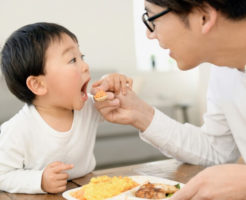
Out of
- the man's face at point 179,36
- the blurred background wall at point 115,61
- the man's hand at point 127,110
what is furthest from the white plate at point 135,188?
the blurred background wall at point 115,61

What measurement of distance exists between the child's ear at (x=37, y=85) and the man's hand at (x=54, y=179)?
1.10 feet

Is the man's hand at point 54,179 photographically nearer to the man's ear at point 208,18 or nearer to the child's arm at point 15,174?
the child's arm at point 15,174

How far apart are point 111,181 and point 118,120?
387mm

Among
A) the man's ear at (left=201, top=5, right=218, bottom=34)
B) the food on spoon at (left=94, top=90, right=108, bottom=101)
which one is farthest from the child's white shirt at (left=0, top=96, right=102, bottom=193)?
the man's ear at (left=201, top=5, right=218, bottom=34)

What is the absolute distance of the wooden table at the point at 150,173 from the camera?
3.24ft

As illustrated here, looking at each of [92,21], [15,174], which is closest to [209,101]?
[15,174]

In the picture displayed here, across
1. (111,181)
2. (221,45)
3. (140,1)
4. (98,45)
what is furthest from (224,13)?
(140,1)

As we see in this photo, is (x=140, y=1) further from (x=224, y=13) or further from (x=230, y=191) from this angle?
(x=230, y=191)

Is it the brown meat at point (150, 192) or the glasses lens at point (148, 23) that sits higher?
the glasses lens at point (148, 23)

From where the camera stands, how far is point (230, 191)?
0.73 m

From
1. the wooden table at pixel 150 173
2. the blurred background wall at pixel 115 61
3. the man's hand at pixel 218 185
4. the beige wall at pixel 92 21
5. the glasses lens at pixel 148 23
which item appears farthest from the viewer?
the beige wall at pixel 92 21

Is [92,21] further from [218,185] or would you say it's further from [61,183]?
[218,185]

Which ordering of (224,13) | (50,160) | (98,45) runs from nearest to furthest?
(224,13) < (50,160) < (98,45)

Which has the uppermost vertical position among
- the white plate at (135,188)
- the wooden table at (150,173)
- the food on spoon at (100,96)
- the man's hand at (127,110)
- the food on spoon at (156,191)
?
the food on spoon at (100,96)
